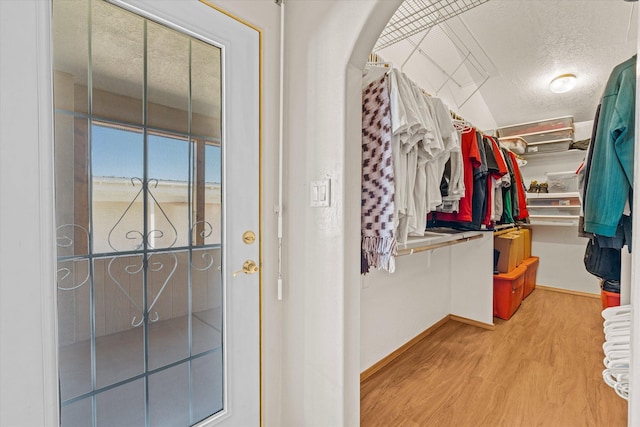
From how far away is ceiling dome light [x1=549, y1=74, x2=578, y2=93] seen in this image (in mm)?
2898

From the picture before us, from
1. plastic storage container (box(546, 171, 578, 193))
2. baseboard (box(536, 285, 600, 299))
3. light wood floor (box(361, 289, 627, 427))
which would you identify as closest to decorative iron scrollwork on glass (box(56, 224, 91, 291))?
light wood floor (box(361, 289, 627, 427))

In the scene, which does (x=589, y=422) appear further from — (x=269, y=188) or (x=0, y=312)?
(x=0, y=312)

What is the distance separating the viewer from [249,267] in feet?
4.01

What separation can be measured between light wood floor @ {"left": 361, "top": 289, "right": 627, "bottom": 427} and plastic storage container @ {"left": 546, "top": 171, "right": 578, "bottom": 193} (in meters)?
1.80

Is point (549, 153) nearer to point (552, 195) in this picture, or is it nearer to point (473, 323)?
point (552, 195)

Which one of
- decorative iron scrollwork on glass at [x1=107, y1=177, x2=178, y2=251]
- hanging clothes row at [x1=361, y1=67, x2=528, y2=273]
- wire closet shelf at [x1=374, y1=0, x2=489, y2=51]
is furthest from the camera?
wire closet shelf at [x1=374, y1=0, x2=489, y2=51]

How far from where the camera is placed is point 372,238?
130 cm

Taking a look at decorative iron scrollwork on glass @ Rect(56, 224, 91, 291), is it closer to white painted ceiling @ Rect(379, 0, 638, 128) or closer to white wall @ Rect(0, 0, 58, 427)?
white wall @ Rect(0, 0, 58, 427)

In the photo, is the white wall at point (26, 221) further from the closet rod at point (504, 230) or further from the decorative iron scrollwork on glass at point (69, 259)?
the closet rod at point (504, 230)

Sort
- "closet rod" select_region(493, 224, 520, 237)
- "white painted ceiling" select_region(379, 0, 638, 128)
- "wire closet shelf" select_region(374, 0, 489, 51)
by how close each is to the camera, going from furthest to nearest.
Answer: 1. "closet rod" select_region(493, 224, 520, 237)
2. "white painted ceiling" select_region(379, 0, 638, 128)
3. "wire closet shelf" select_region(374, 0, 489, 51)

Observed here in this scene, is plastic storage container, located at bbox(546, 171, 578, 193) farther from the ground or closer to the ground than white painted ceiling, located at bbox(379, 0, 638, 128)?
closer to the ground

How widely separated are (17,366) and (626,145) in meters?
1.87

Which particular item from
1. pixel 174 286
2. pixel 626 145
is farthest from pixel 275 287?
pixel 626 145

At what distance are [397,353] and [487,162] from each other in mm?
1651
